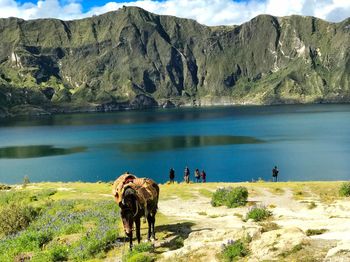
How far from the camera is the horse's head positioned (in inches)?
732

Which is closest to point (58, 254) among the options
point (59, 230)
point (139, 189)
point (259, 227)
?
point (139, 189)

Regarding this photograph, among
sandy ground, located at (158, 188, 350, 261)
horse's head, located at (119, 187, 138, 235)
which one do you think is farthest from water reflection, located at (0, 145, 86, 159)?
horse's head, located at (119, 187, 138, 235)

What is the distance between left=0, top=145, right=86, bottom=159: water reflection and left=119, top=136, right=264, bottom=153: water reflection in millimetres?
19598

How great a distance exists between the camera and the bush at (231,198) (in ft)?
109

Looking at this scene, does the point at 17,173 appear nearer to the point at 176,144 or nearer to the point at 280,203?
the point at 176,144

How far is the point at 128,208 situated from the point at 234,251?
5.18m

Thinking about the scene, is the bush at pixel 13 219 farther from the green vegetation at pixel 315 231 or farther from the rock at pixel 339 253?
the rock at pixel 339 253

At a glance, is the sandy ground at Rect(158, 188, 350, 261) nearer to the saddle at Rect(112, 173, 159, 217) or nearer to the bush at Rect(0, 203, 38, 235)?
the saddle at Rect(112, 173, 159, 217)

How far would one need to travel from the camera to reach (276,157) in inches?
5064

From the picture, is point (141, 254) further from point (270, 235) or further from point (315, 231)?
point (315, 231)

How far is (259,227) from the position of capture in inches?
746

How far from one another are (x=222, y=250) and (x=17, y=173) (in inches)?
4334

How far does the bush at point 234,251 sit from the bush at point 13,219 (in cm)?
1704

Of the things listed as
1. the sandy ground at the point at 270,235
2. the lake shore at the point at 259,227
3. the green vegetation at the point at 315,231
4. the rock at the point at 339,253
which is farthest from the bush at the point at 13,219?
the rock at the point at 339,253
